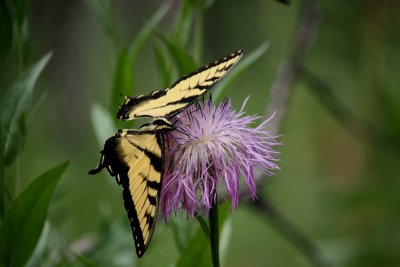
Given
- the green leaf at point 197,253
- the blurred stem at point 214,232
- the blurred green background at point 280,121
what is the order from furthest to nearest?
the blurred green background at point 280,121 < the green leaf at point 197,253 < the blurred stem at point 214,232

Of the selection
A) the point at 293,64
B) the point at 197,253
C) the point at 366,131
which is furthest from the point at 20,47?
the point at 366,131

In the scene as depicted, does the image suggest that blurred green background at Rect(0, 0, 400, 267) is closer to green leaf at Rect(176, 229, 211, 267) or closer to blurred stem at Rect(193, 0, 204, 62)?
blurred stem at Rect(193, 0, 204, 62)

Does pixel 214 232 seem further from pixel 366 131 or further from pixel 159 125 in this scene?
pixel 366 131

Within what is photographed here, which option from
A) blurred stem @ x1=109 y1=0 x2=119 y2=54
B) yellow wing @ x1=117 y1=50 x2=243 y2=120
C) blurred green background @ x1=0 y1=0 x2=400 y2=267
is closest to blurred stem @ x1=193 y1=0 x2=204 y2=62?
blurred green background @ x1=0 y1=0 x2=400 y2=267

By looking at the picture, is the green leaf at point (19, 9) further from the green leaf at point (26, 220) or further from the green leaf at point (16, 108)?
the green leaf at point (26, 220)

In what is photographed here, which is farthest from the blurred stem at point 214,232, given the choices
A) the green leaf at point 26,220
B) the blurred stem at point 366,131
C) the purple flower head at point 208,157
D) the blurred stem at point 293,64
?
the blurred stem at point 366,131
